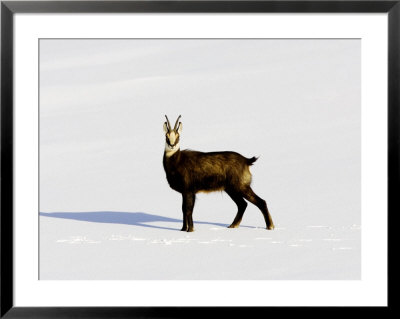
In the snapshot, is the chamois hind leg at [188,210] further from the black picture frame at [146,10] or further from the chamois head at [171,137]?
the black picture frame at [146,10]

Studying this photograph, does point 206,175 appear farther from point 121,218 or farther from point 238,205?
point 121,218

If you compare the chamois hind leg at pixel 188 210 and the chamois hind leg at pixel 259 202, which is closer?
the chamois hind leg at pixel 259 202

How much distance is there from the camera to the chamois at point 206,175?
6855 mm

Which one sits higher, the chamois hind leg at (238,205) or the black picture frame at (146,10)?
the black picture frame at (146,10)

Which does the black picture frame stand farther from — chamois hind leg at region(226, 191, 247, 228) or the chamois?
chamois hind leg at region(226, 191, 247, 228)

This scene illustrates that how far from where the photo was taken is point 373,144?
5066 mm

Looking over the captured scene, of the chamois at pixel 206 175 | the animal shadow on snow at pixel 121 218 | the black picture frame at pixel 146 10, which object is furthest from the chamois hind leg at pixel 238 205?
the black picture frame at pixel 146 10

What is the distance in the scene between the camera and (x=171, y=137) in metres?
6.59

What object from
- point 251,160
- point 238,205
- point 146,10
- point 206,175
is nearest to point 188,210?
point 238,205

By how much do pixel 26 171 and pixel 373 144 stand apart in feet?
9.08

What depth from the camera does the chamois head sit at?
638cm

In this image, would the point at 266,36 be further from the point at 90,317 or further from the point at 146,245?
the point at 90,317

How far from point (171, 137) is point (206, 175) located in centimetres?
99

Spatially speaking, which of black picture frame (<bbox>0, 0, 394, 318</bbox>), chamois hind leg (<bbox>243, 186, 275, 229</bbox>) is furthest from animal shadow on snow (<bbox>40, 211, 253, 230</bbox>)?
black picture frame (<bbox>0, 0, 394, 318</bbox>)
